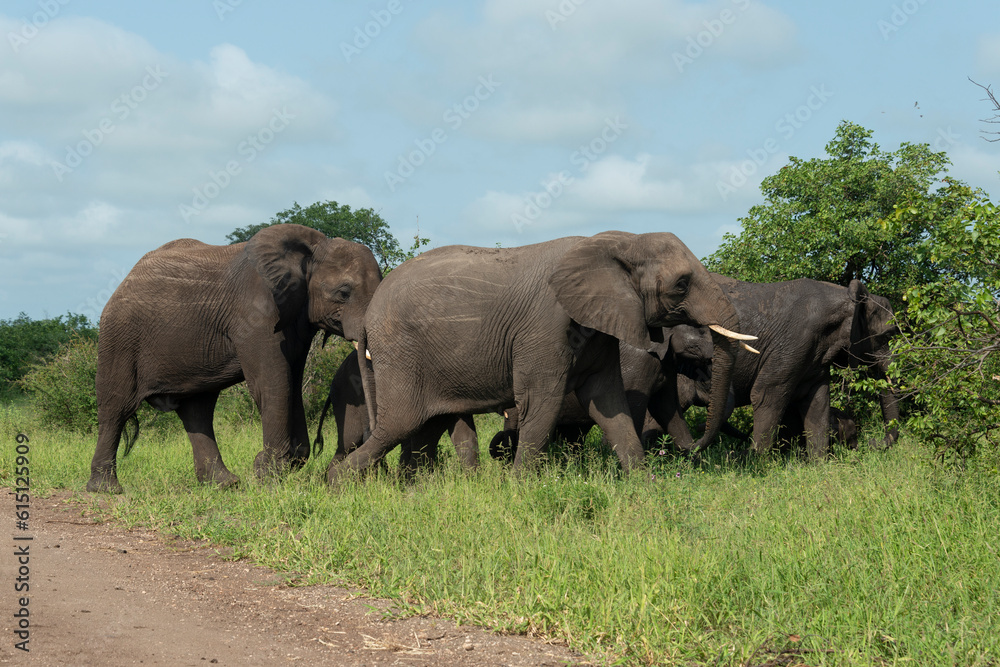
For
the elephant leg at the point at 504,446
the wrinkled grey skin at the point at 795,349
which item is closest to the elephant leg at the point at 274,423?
the elephant leg at the point at 504,446

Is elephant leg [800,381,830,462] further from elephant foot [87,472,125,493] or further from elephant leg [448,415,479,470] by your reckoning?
elephant foot [87,472,125,493]

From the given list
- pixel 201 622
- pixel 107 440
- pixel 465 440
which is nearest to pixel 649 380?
pixel 465 440

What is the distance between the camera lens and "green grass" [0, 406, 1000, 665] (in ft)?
15.2

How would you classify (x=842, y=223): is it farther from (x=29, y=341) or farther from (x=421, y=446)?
(x=29, y=341)

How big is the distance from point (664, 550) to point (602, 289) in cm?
282

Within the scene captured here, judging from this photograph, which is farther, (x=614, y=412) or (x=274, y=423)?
(x=274, y=423)

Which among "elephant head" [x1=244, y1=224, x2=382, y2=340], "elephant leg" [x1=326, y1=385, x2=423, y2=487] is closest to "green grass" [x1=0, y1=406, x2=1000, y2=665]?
"elephant leg" [x1=326, y1=385, x2=423, y2=487]

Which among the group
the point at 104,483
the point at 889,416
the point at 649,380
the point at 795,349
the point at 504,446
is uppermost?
the point at 795,349

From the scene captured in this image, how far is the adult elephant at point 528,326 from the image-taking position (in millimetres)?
7883

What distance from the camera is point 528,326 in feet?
26.3

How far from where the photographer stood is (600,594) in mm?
5051

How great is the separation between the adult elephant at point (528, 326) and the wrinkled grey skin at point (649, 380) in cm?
110

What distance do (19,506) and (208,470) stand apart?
1.83 meters

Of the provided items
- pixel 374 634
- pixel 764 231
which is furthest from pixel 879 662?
pixel 764 231
